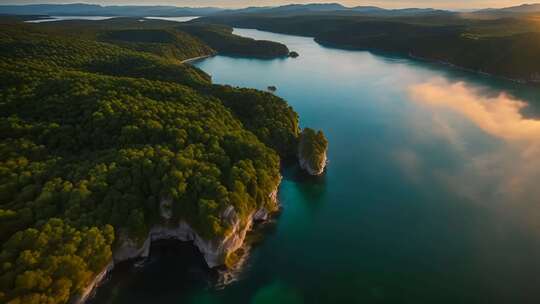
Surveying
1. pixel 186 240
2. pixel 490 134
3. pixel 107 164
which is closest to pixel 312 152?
pixel 186 240

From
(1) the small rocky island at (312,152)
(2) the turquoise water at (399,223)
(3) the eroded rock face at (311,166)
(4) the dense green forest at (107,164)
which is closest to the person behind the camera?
(4) the dense green forest at (107,164)

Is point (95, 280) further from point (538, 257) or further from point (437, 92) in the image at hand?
point (437, 92)

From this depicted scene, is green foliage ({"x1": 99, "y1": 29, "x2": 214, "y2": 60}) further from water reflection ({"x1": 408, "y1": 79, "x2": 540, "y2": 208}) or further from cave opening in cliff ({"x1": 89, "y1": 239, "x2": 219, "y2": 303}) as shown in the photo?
cave opening in cliff ({"x1": 89, "y1": 239, "x2": 219, "y2": 303})

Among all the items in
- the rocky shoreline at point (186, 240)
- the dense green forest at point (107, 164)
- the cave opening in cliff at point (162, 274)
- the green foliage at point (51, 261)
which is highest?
the dense green forest at point (107, 164)

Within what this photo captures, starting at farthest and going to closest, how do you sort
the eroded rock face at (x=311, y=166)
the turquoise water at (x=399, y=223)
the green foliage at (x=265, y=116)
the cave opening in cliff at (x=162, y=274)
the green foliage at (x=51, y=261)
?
1. the green foliage at (x=265, y=116)
2. the eroded rock face at (x=311, y=166)
3. the turquoise water at (x=399, y=223)
4. the cave opening in cliff at (x=162, y=274)
5. the green foliage at (x=51, y=261)

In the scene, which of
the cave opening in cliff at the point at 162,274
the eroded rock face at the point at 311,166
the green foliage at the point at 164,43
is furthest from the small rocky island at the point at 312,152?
the green foliage at the point at 164,43

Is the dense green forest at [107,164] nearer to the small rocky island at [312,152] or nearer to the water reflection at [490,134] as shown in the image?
the small rocky island at [312,152]

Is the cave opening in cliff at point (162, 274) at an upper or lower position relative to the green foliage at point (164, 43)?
lower
